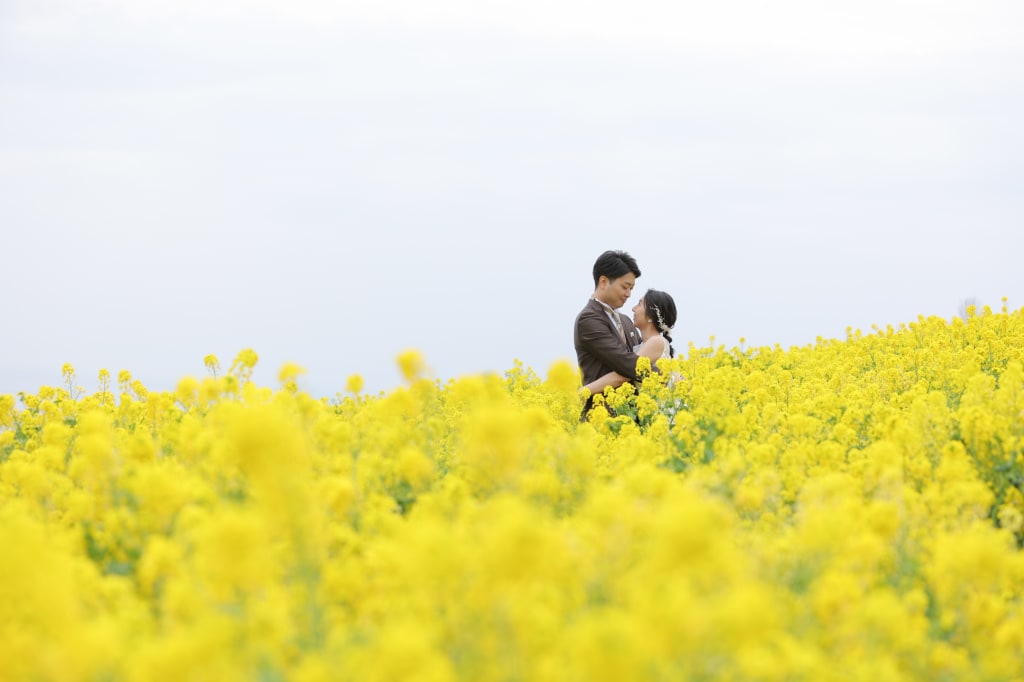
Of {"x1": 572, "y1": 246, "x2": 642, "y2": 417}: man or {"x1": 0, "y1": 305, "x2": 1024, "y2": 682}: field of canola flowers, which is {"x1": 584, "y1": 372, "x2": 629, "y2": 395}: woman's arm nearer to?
{"x1": 572, "y1": 246, "x2": 642, "y2": 417}: man

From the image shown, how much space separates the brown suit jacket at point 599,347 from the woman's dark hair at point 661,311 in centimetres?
45

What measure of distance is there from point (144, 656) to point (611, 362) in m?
6.91

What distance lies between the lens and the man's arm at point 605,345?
889cm

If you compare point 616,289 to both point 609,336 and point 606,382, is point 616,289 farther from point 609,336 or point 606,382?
point 606,382

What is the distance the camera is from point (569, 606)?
296 centimetres

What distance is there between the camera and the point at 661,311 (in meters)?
9.55

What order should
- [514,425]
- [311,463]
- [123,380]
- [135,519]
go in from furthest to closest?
1. [123,380]
2. [311,463]
3. [135,519]
4. [514,425]

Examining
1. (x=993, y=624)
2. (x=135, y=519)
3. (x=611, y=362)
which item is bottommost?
(x=993, y=624)

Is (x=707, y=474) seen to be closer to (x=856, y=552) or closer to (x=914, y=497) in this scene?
(x=914, y=497)

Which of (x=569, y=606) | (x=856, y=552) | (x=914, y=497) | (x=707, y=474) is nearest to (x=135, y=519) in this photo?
(x=569, y=606)

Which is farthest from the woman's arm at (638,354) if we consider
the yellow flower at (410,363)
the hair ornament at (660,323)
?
the yellow flower at (410,363)

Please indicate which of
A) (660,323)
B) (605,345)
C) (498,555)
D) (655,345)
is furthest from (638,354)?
(498,555)

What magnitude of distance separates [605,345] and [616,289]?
498mm

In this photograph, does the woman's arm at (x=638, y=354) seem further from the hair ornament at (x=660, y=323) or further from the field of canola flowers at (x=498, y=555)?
the field of canola flowers at (x=498, y=555)
